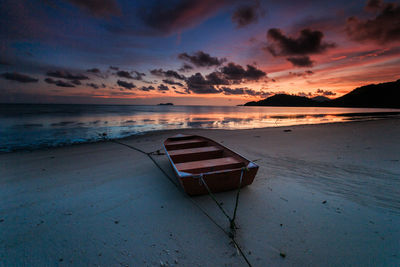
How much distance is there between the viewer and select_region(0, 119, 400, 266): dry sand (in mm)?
2186

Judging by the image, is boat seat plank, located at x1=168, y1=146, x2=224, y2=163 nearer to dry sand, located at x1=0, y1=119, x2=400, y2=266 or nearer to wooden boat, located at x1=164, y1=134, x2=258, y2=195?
wooden boat, located at x1=164, y1=134, x2=258, y2=195

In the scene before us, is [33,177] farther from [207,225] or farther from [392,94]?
[392,94]

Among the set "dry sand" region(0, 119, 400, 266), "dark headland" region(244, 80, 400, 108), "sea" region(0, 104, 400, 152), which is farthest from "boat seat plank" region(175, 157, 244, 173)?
"dark headland" region(244, 80, 400, 108)

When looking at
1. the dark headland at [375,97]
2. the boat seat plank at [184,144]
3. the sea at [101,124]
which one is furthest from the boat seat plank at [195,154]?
the dark headland at [375,97]

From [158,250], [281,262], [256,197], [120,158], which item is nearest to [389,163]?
[256,197]

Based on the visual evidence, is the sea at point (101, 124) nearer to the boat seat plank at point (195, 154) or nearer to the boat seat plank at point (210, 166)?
the boat seat plank at point (195, 154)

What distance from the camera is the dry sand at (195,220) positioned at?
2186 mm

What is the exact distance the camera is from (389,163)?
197 inches

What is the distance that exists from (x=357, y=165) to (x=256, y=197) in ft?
12.8

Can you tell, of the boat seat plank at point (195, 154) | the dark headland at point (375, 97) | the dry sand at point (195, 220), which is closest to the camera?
the dry sand at point (195, 220)

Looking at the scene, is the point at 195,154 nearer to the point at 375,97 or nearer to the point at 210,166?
the point at 210,166

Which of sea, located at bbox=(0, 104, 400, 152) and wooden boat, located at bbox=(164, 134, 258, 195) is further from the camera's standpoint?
sea, located at bbox=(0, 104, 400, 152)

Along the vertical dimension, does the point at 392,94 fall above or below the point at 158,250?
above

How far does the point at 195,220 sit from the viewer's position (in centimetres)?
285
